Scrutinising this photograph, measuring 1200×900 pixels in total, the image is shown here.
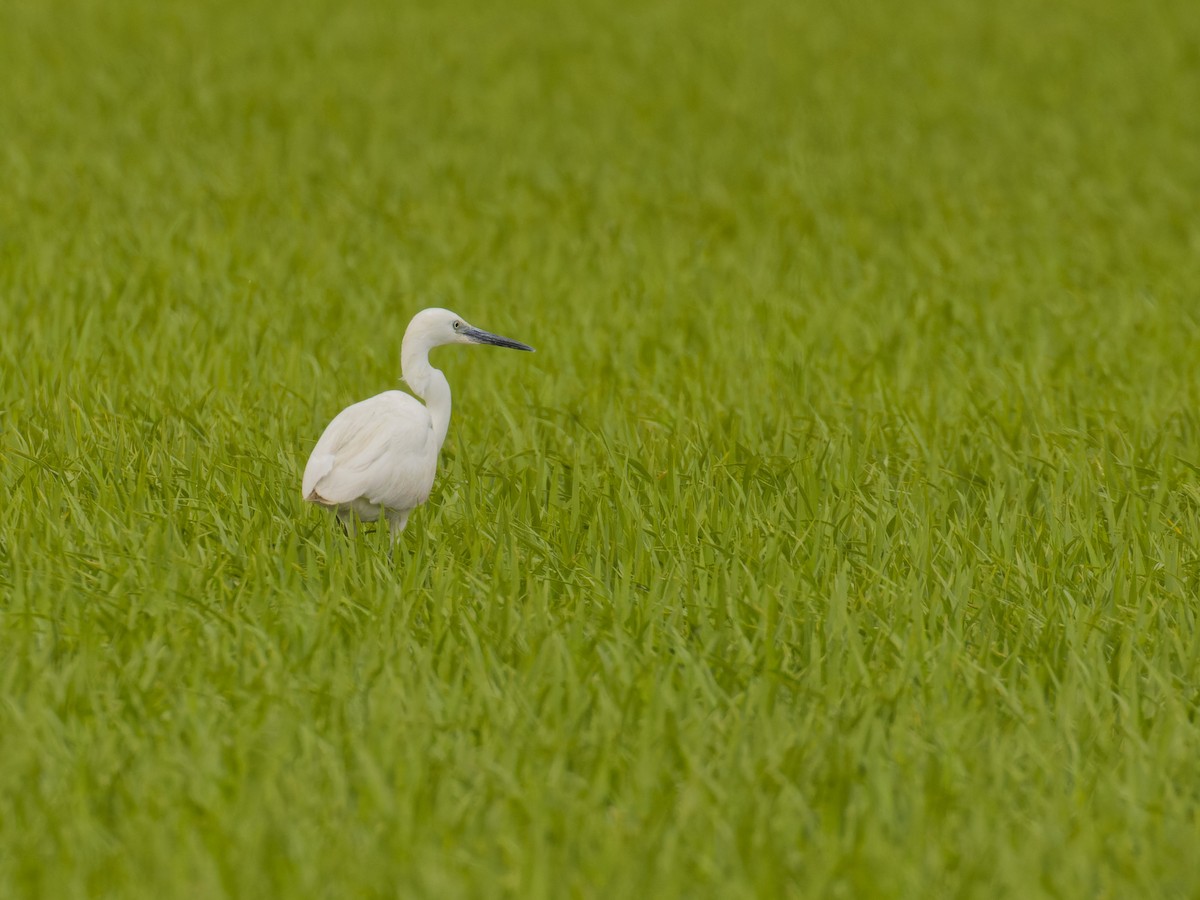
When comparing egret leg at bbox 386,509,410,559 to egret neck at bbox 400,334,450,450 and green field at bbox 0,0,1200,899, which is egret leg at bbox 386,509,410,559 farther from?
egret neck at bbox 400,334,450,450

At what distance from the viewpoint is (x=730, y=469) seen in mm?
5156

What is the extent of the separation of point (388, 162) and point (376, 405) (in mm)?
6572

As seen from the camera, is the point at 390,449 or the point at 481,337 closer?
the point at 390,449

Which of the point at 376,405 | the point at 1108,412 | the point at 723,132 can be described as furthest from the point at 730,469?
the point at 723,132

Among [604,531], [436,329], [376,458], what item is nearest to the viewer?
[376,458]

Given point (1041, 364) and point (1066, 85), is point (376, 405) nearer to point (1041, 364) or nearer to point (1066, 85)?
point (1041, 364)

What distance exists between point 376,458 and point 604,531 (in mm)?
637

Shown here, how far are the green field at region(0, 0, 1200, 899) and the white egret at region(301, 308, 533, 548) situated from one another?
5.7 inches

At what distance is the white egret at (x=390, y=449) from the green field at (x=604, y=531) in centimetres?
15

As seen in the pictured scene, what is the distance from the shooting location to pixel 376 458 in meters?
4.27

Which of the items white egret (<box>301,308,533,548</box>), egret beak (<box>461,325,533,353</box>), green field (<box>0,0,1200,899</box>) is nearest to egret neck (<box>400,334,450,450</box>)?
white egret (<box>301,308,533,548</box>)

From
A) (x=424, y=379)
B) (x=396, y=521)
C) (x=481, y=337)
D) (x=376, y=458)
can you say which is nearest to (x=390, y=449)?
(x=376, y=458)

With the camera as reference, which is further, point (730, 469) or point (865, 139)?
point (865, 139)

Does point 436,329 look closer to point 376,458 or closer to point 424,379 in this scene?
point 424,379
